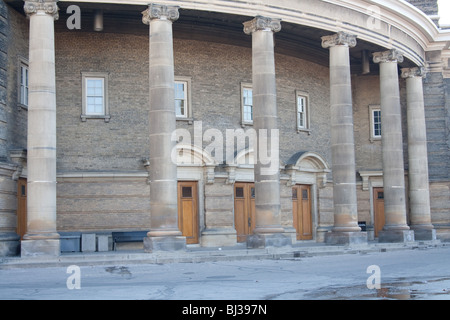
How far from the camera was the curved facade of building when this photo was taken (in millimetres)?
22422

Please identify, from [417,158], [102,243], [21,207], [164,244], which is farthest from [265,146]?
[417,158]

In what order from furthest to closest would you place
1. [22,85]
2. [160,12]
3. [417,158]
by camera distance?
[417,158], [22,85], [160,12]

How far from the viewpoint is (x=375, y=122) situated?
118ft

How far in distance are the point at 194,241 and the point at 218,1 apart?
9.92m

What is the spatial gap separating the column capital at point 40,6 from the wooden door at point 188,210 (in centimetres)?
925

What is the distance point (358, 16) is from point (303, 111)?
597 cm

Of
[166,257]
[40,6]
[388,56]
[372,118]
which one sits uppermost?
[388,56]

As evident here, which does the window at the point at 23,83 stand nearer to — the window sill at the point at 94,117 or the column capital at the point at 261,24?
the window sill at the point at 94,117

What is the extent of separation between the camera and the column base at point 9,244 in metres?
22.3

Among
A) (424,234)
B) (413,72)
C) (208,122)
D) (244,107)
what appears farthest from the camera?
(413,72)

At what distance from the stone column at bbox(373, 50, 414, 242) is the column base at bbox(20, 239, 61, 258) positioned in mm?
15279

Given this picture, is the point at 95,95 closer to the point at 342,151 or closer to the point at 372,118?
the point at 342,151

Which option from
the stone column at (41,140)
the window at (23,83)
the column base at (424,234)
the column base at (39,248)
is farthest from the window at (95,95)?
the column base at (424,234)

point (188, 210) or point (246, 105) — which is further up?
point (246, 105)
